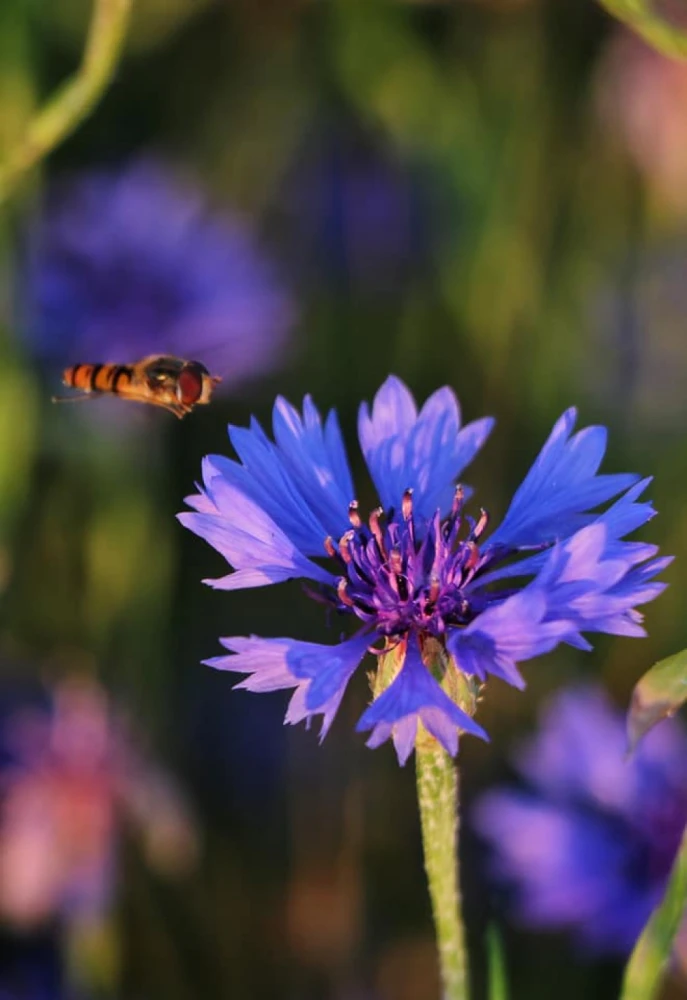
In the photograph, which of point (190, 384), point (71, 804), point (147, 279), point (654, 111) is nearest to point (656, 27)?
point (190, 384)

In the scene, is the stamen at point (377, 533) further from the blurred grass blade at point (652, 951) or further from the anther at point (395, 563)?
the blurred grass blade at point (652, 951)

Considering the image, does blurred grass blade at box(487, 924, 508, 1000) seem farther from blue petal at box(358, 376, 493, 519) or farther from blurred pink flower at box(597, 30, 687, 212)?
blurred pink flower at box(597, 30, 687, 212)

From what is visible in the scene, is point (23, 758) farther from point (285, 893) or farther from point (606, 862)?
point (606, 862)

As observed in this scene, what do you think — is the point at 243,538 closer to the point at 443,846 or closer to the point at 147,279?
the point at 443,846

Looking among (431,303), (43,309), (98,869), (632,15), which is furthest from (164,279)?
(632,15)

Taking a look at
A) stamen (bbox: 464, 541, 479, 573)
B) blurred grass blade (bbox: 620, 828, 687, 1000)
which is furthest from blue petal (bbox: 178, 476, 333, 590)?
blurred grass blade (bbox: 620, 828, 687, 1000)
